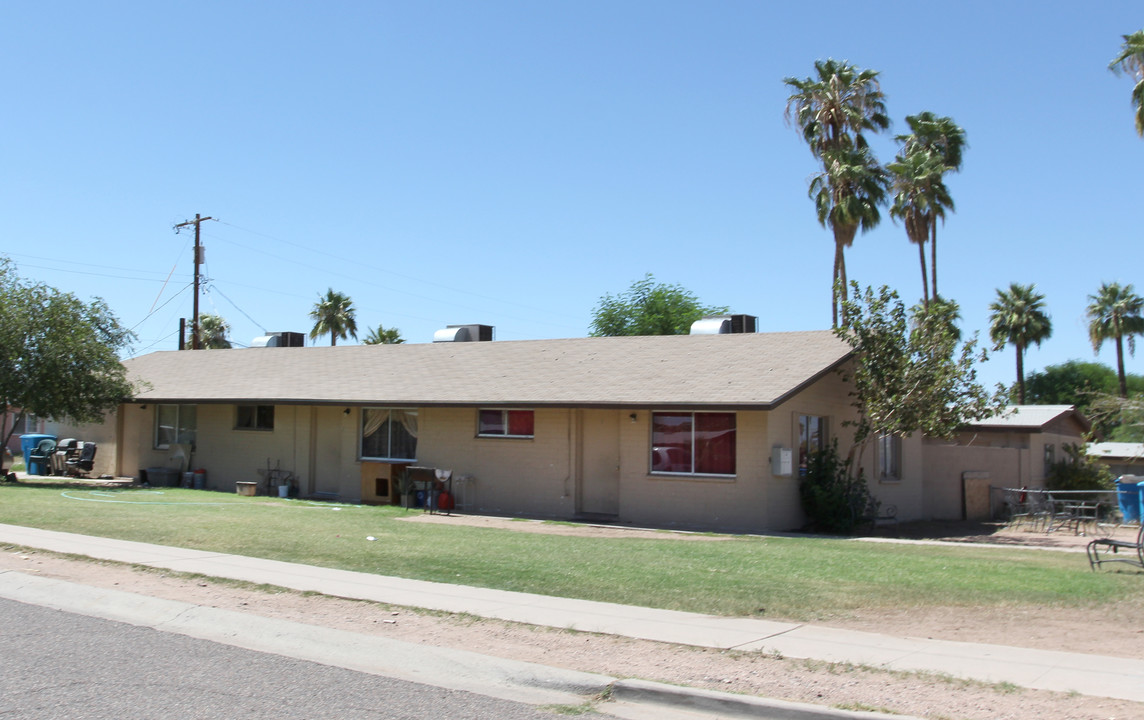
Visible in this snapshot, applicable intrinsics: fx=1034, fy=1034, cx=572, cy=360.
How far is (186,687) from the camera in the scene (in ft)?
24.0

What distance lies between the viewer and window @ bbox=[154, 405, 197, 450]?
94.0 ft

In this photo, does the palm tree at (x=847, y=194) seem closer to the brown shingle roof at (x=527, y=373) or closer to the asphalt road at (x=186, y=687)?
the brown shingle roof at (x=527, y=373)

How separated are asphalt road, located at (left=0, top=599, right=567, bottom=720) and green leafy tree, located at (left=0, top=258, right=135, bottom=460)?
19.1 m

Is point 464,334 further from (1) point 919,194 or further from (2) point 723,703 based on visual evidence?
(2) point 723,703

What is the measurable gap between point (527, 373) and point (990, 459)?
12.8 metres

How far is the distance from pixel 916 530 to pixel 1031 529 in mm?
2717

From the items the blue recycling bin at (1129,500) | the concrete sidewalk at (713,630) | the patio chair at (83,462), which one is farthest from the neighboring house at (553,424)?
the concrete sidewalk at (713,630)

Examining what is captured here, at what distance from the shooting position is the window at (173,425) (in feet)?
94.0

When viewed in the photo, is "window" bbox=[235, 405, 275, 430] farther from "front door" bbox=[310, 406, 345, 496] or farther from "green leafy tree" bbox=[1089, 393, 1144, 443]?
"green leafy tree" bbox=[1089, 393, 1144, 443]

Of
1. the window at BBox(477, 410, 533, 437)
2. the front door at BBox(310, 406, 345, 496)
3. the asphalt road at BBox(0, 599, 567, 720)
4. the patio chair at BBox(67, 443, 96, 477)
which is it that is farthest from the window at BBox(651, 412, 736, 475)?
the patio chair at BBox(67, 443, 96, 477)

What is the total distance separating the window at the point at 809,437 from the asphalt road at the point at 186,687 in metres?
13.9

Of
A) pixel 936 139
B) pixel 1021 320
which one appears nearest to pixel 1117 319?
pixel 1021 320

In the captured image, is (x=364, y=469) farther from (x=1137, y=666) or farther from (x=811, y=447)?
(x=1137, y=666)

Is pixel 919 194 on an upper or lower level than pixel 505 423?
upper
